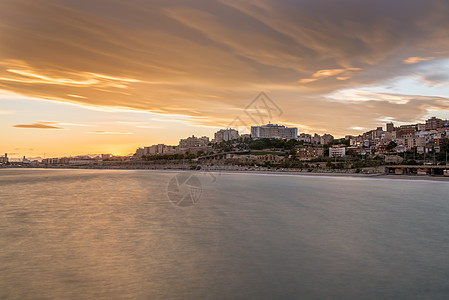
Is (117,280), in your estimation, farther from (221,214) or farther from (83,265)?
(221,214)

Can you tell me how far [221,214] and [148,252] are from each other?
8235 mm

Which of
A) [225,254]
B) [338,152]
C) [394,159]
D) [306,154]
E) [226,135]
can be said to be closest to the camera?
[225,254]

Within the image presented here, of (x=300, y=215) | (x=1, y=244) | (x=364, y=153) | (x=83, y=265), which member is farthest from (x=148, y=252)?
(x=364, y=153)

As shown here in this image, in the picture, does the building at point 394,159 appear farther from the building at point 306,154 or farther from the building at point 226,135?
the building at point 226,135

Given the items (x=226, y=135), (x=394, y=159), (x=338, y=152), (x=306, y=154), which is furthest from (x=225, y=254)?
(x=226, y=135)

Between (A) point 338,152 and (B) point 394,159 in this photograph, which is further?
(A) point 338,152

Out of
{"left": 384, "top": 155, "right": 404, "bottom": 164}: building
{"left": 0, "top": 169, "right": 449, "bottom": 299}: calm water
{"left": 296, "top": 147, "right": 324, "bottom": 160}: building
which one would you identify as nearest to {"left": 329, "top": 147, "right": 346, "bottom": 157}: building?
{"left": 296, "top": 147, "right": 324, "bottom": 160}: building

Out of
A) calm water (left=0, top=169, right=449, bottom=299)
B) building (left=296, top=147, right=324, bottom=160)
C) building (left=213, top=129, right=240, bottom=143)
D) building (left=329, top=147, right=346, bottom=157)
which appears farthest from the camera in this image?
building (left=213, top=129, right=240, bottom=143)

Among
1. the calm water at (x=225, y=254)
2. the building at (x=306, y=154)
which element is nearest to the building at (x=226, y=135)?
the building at (x=306, y=154)

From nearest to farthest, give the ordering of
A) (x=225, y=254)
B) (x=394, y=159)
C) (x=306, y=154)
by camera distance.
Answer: (x=225, y=254) < (x=394, y=159) < (x=306, y=154)

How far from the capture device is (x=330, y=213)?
1939 cm

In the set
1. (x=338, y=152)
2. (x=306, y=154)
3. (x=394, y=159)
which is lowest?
(x=394, y=159)

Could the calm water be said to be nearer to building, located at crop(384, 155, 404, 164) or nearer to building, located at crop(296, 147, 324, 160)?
building, located at crop(384, 155, 404, 164)

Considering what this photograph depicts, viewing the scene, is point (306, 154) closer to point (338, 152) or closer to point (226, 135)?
point (338, 152)
